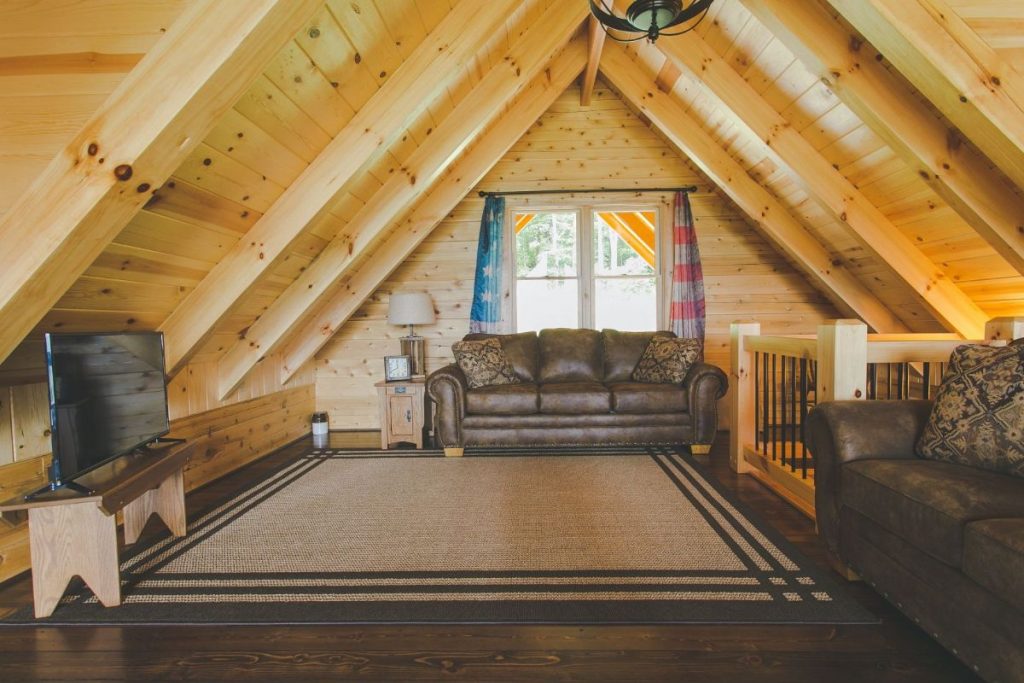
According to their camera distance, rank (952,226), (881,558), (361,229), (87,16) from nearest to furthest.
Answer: (87,16)
(881,558)
(952,226)
(361,229)

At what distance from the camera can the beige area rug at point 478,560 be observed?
5.31ft

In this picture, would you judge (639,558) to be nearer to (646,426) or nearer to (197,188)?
(646,426)

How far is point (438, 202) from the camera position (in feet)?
12.8

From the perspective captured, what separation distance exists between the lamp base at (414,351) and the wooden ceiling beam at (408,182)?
0.99 m

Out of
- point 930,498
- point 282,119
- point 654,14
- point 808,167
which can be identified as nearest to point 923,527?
point 930,498

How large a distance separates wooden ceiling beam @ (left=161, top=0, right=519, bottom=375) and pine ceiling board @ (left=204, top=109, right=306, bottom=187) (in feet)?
0.26

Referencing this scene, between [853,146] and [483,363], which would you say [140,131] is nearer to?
[483,363]

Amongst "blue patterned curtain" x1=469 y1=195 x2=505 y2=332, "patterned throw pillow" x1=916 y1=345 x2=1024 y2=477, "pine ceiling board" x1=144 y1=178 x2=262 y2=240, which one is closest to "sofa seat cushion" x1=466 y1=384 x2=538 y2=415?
"blue patterned curtain" x1=469 y1=195 x2=505 y2=332

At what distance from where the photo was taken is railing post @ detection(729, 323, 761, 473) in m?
3.03

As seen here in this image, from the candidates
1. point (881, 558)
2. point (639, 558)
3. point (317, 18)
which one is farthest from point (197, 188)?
point (881, 558)

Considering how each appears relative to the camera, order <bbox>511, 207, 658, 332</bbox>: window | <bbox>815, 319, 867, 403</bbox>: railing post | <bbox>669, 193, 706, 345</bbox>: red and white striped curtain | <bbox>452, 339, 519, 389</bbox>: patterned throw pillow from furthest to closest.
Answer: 1. <bbox>511, 207, 658, 332</bbox>: window
2. <bbox>669, 193, 706, 345</bbox>: red and white striped curtain
3. <bbox>452, 339, 519, 389</bbox>: patterned throw pillow
4. <bbox>815, 319, 867, 403</bbox>: railing post

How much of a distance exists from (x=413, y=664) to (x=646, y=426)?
2.47 metres

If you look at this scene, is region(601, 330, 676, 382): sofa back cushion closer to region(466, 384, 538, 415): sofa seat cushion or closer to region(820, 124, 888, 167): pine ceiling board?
region(466, 384, 538, 415): sofa seat cushion

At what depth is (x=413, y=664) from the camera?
1387 mm
